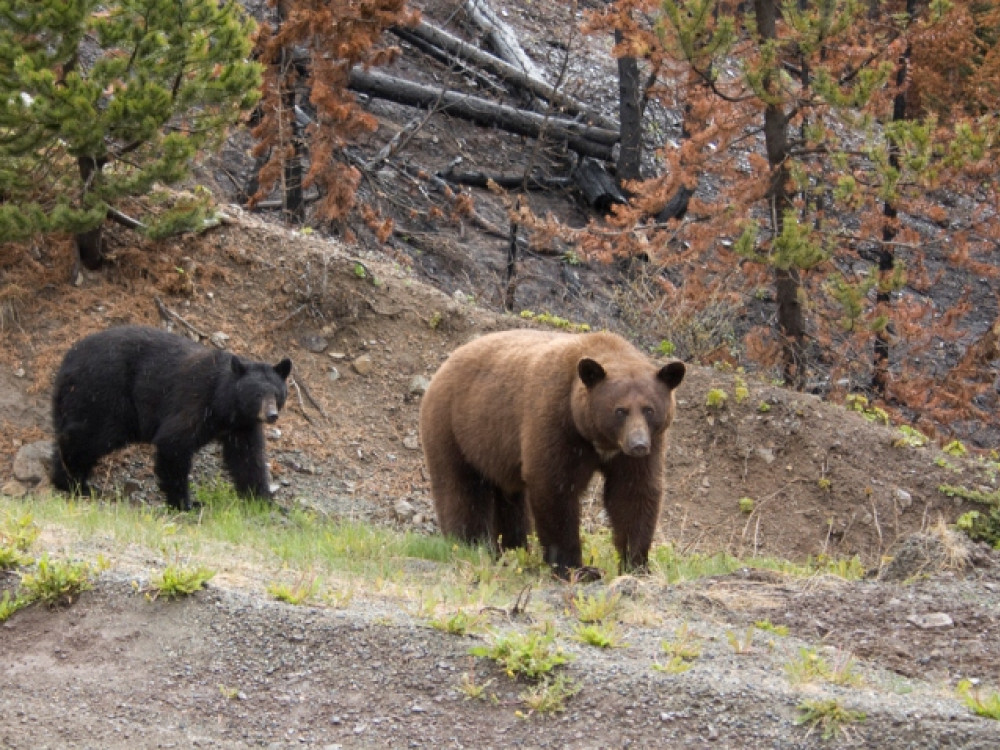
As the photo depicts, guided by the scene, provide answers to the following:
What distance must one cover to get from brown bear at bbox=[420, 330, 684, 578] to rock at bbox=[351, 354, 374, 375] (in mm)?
4031

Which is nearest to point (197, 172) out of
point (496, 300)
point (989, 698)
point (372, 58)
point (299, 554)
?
point (372, 58)

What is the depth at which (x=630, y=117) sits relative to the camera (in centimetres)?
2105

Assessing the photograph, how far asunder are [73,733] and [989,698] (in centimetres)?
369

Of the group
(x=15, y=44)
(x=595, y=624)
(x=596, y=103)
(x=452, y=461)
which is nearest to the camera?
(x=595, y=624)

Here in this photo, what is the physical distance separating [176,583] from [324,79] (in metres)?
11.0

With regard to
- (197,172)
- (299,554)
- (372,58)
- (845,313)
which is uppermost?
(372,58)

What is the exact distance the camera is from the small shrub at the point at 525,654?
16.9 feet

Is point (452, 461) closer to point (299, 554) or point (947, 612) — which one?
point (299, 554)

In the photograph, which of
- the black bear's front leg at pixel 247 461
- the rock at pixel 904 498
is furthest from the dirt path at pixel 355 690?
the rock at pixel 904 498

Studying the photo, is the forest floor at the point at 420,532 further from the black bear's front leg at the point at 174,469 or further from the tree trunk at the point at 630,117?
the tree trunk at the point at 630,117

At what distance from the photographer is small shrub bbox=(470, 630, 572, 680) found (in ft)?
16.9

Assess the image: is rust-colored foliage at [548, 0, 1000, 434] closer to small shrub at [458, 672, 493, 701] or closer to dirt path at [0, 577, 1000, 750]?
dirt path at [0, 577, 1000, 750]

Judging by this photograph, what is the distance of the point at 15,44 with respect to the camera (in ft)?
34.4

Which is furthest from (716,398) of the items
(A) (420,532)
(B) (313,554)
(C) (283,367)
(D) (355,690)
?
(D) (355,690)
